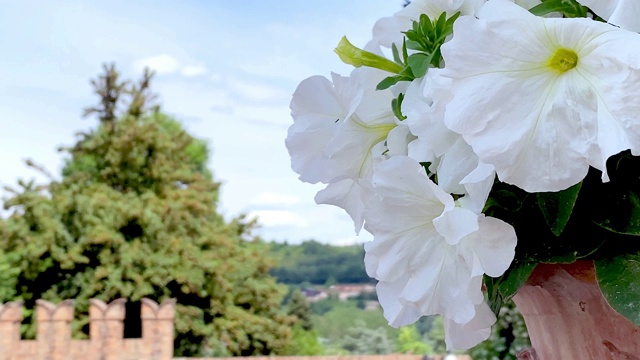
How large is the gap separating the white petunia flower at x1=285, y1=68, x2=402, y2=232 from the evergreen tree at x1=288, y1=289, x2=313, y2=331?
873 cm

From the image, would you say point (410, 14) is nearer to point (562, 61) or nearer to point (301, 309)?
point (562, 61)

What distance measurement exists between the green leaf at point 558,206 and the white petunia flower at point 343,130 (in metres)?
0.08

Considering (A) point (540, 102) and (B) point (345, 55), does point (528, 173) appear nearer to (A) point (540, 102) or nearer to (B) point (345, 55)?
(A) point (540, 102)

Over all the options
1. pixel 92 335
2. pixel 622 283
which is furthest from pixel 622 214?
pixel 92 335

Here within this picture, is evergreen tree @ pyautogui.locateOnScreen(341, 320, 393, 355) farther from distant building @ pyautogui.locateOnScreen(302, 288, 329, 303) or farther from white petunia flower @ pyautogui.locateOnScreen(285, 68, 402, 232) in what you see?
white petunia flower @ pyautogui.locateOnScreen(285, 68, 402, 232)

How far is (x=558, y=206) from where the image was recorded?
0.98 ft

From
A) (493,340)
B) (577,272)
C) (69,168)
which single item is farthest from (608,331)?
(69,168)

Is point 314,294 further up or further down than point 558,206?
further up

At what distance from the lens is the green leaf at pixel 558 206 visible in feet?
0.97

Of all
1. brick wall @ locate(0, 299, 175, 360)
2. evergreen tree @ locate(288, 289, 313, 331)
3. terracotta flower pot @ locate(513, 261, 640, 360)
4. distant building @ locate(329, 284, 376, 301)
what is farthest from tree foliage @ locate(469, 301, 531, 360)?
evergreen tree @ locate(288, 289, 313, 331)

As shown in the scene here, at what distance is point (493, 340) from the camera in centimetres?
375

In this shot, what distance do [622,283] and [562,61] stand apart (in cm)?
10

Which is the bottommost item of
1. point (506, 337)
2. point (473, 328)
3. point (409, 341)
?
point (409, 341)

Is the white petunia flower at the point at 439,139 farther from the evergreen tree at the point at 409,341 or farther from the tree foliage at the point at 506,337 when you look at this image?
the evergreen tree at the point at 409,341
